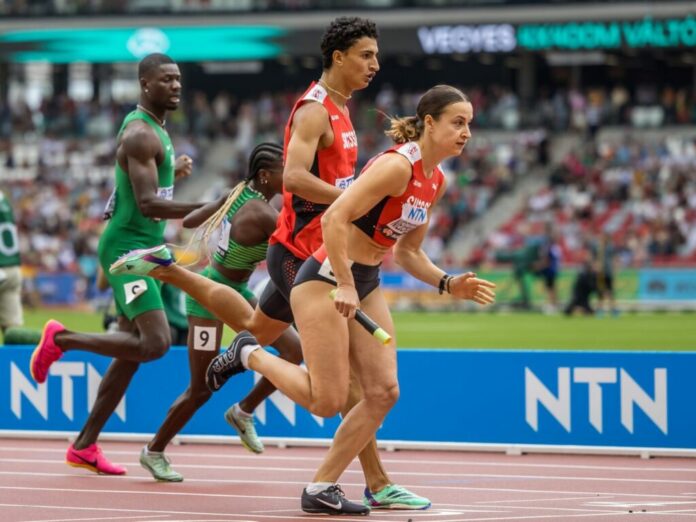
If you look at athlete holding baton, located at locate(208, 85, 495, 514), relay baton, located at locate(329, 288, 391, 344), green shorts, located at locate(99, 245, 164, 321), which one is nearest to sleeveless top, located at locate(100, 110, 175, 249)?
green shorts, located at locate(99, 245, 164, 321)

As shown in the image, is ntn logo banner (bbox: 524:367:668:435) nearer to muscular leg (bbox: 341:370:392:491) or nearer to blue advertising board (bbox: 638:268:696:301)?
muscular leg (bbox: 341:370:392:491)

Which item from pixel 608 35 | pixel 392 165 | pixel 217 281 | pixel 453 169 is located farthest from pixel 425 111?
pixel 608 35

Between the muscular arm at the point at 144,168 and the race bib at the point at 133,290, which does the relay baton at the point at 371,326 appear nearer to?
the muscular arm at the point at 144,168

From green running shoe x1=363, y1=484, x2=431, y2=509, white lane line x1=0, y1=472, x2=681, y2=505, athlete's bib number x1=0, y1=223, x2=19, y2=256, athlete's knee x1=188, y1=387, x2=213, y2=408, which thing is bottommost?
white lane line x1=0, y1=472, x2=681, y2=505

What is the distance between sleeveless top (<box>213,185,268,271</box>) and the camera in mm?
8969

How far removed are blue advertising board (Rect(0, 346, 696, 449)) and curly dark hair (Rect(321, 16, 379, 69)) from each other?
3469 millimetres

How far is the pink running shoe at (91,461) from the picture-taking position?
9.21m

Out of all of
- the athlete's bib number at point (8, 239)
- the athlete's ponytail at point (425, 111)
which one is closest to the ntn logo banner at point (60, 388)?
the athlete's bib number at point (8, 239)

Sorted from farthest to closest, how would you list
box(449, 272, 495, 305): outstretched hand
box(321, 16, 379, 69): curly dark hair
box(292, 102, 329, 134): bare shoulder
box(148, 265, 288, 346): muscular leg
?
1. box(148, 265, 288, 346): muscular leg
2. box(321, 16, 379, 69): curly dark hair
3. box(292, 102, 329, 134): bare shoulder
4. box(449, 272, 495, 305): outstretched hand

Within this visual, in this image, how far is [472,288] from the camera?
741 cm

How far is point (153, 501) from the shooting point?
793cm

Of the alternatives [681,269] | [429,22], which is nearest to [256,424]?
[681,269]

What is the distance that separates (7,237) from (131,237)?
16.4 feet

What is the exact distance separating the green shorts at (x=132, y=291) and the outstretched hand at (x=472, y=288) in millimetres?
2519
